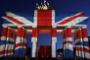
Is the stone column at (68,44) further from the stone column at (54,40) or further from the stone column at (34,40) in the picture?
the stone column at (34,40)

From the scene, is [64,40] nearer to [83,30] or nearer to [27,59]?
[83,30]

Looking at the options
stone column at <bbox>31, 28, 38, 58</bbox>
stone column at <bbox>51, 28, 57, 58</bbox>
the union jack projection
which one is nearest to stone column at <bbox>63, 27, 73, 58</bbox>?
the union jack projection

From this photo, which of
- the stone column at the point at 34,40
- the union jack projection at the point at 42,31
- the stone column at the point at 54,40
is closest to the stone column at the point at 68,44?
the union jack projection at the point at 42,31

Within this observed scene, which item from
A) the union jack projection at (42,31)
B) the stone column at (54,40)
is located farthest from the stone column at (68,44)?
the stone column at (54,40)

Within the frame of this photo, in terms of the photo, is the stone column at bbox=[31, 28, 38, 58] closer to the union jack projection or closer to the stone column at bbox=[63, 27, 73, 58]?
the union jack projection

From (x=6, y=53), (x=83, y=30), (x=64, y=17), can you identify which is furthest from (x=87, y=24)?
(x=6, y=53)

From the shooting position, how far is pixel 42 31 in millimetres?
4633

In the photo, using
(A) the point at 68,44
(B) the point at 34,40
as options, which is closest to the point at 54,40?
(A) the point at 68,44

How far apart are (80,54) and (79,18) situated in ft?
2.84

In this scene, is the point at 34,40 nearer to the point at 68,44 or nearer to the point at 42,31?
the point at 42,31

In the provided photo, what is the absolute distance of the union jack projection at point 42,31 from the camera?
453cm

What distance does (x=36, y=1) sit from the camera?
189 inches

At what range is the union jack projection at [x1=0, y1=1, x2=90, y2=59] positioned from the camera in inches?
178

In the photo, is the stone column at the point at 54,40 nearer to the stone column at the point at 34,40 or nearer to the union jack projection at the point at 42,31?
the union jack projection at the point at 42,31
